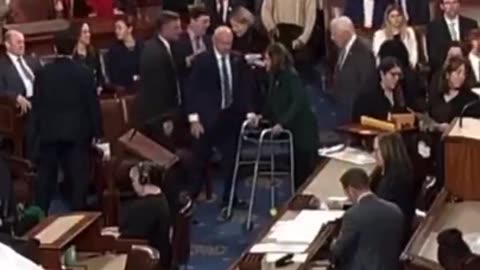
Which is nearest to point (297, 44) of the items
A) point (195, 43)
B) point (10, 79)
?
point (195, 43)

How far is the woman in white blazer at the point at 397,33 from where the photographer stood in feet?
36.8

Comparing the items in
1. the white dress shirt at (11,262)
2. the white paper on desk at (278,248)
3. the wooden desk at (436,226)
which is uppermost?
the white dress shirt at (11,262)

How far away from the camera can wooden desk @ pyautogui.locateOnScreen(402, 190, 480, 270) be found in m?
5.98

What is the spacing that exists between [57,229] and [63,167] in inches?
136

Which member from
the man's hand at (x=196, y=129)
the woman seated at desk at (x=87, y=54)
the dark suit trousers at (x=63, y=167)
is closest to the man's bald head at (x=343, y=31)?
the man's hand at (x=196, y=129)

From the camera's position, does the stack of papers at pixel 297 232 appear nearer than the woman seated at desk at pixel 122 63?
Yes

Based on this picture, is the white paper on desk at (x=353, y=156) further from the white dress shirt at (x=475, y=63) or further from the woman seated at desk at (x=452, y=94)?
the white dress shirt at (x=475, y=63)

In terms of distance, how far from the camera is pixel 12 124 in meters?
10.3

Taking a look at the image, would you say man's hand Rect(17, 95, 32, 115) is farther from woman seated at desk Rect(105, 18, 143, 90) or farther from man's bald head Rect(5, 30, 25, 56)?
woman seated at desk Rect(105, 18, 143, 90)

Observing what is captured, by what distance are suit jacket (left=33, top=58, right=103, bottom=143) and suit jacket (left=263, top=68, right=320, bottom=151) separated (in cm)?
145

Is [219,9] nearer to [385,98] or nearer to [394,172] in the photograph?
[385,98]

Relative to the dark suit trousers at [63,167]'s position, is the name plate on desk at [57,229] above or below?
above

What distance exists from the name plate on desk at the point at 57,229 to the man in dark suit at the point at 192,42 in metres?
4.31

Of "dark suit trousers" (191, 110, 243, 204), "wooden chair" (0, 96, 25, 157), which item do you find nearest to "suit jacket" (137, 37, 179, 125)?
"dark suit trousers" (191, 110, 243, 204)
